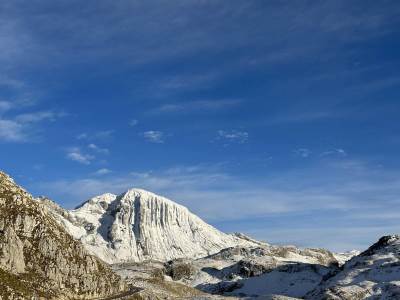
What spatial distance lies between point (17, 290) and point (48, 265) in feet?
89.1

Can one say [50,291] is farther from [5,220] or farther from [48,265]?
[5,220]

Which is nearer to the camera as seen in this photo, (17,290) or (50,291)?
(17,290)

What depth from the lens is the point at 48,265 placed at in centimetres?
19962

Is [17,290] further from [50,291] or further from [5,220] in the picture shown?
[5,220]

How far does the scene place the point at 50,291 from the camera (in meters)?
190

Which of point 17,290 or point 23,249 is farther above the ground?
point 23,249

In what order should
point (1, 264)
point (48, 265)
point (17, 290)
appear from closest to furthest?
point (17, 290) < point (1, 264) < point (48, 265)

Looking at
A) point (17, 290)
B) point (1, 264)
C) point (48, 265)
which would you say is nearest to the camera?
point (17, 290)

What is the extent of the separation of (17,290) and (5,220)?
1321 inches

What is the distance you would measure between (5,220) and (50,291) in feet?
96.6

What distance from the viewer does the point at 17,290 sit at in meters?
173

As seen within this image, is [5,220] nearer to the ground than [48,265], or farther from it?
farther from it

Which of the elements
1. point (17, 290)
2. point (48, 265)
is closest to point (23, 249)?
point (48, 265)

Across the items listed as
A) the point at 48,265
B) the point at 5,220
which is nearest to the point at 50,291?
the point at 48,265
